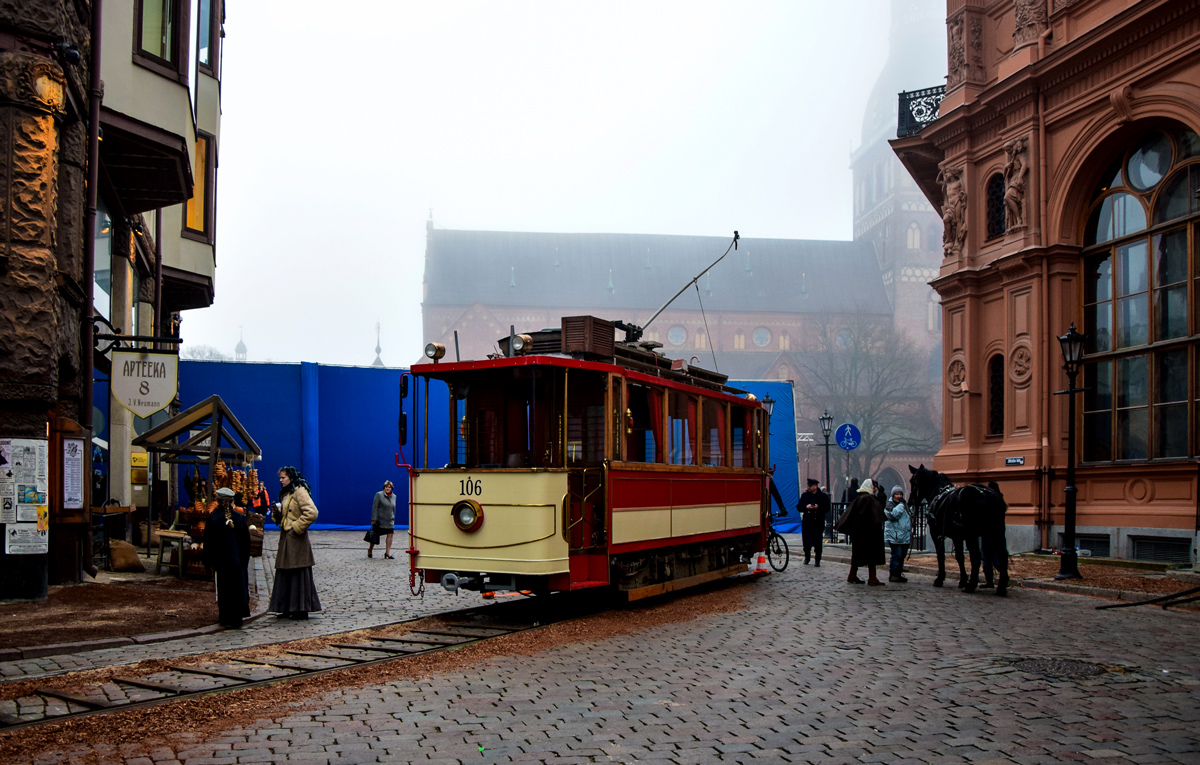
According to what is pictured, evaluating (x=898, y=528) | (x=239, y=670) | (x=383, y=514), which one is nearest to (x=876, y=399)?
(x=383, y=514)

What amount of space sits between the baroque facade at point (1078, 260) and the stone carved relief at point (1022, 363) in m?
0.04

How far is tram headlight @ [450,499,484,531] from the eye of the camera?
11.3 m

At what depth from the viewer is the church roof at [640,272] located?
95.8m

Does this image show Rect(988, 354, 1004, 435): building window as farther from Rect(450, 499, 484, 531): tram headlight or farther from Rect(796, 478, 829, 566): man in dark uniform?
Rect(450, 499, 484, 531): tram headlight

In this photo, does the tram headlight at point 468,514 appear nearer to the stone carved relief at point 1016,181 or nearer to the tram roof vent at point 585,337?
the tram roof vent at point 585,337

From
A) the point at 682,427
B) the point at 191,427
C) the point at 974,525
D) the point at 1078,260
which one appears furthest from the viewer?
the point at 1078,260

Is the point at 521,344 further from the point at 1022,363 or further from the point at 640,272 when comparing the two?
the point at 640,272

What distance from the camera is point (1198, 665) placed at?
27.9ft

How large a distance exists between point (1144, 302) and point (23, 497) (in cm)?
1858

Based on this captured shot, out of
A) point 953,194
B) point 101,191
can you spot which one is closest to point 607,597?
point 101,191

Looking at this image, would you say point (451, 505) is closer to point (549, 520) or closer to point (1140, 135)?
point (549, 520)

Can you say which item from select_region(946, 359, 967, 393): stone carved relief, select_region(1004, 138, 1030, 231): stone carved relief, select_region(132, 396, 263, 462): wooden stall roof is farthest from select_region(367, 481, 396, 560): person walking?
select_region(1004, 138, 1030, 231): stone carved relief

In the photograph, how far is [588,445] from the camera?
12.0 metres

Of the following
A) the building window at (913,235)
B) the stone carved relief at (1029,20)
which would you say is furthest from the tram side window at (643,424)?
the building window at (913,235)
